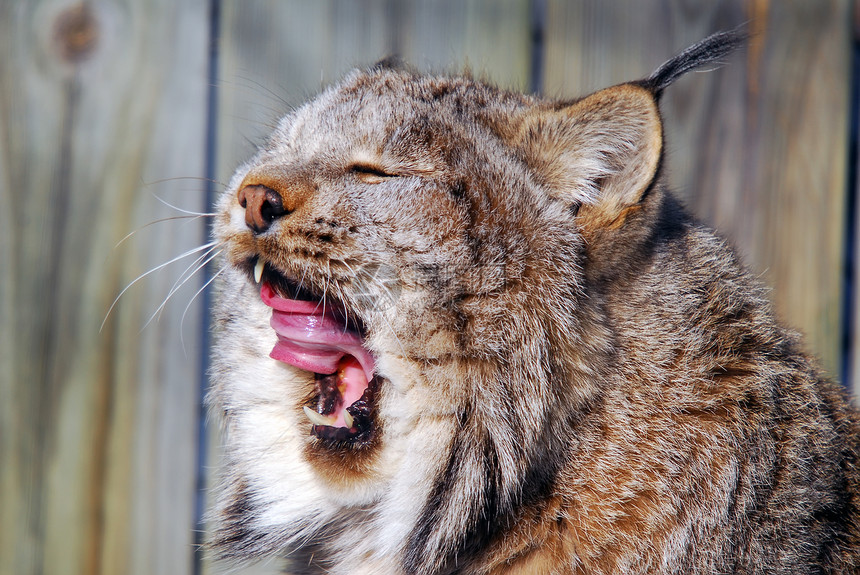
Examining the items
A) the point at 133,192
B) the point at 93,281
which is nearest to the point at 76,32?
the point at 133,192

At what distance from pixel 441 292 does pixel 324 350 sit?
0.37 meters

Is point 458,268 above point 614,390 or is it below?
above

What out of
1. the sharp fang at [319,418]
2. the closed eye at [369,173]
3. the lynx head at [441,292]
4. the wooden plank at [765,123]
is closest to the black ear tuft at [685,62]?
the lynx head at [441,292]

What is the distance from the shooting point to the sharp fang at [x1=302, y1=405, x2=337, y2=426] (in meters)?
1.92

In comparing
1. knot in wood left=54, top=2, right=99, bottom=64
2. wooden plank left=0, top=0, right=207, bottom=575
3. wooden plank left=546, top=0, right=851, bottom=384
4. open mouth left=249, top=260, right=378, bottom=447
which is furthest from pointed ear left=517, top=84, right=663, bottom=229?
knot in wood left=54, top=2, right=99, bottom=64

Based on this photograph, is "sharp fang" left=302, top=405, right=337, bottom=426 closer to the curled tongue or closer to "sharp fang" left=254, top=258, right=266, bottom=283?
the curled tongue

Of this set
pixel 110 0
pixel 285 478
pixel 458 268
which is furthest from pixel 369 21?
pixel 285 478

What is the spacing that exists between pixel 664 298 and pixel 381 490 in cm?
85

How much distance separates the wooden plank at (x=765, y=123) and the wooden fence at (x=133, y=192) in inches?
2.8

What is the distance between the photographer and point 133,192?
104 inches

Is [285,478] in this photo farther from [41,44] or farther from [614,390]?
[41,44]

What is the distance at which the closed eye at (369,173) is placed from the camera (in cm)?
194

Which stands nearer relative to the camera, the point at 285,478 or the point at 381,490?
the point at 381,490

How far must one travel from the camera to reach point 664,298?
77.8 inches
